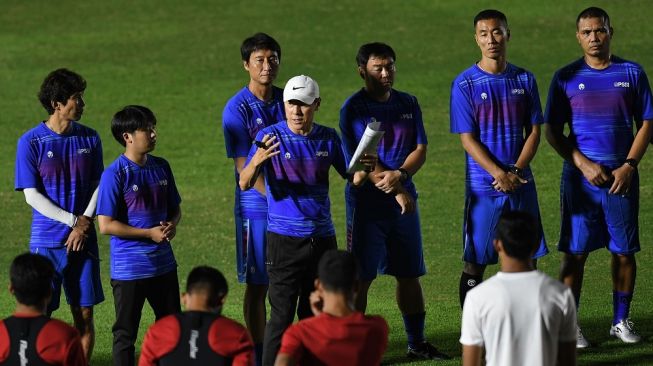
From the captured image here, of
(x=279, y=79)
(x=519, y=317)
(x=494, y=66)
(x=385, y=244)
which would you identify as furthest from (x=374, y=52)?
(x=279, y=79)

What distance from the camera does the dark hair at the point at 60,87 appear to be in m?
8.12

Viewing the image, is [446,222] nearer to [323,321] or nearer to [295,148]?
[295,148]

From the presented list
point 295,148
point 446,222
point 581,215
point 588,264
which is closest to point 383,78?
point 295,148

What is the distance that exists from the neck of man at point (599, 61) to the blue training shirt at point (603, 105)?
3cm

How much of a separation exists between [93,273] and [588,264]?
5.30 meters

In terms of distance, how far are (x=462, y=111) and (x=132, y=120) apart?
2.29m

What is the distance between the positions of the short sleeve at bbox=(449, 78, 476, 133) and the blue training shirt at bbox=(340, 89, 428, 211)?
0.26 metres

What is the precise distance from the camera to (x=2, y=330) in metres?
5.67

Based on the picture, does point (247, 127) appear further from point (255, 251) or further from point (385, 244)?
point (385, 244)

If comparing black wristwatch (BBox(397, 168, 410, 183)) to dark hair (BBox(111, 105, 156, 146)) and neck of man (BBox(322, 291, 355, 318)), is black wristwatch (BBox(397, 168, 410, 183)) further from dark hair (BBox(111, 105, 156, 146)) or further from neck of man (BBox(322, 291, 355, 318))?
neck of man (BBox(322, 291, 355, 318))

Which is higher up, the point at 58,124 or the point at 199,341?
the point at 58,124

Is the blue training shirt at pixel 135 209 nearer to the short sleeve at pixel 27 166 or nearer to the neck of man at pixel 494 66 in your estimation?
the short sleeve at pixel 27 166

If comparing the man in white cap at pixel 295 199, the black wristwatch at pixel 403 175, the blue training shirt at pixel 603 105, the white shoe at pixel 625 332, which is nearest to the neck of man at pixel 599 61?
the blue training shirt at pixel 603 105

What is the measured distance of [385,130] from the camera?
8562 mm
